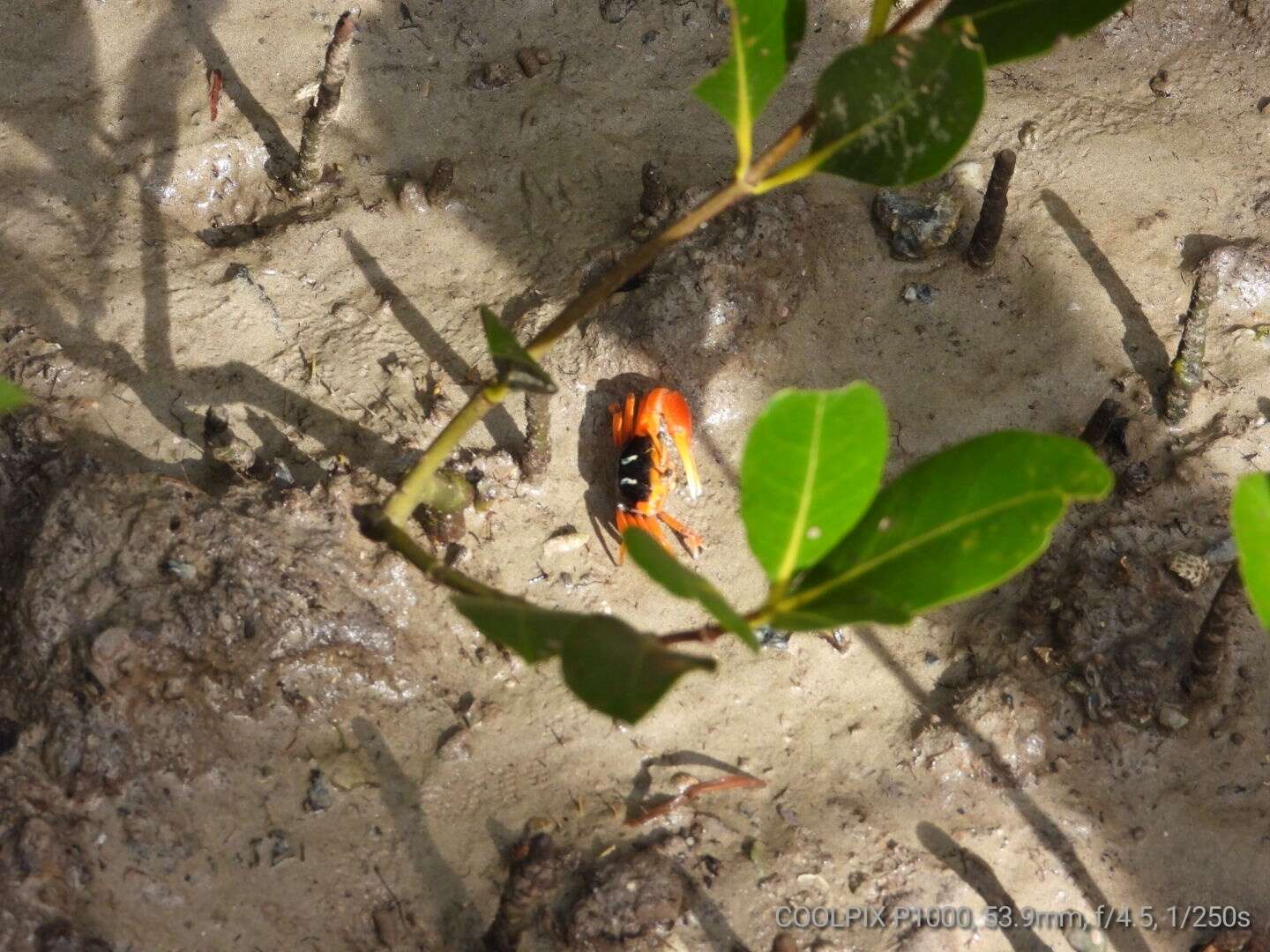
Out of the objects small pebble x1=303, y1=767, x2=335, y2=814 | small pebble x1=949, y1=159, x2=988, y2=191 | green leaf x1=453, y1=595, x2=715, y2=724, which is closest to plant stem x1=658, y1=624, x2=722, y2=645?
green leaf x1=453, y1=595, x2=715, y2=724

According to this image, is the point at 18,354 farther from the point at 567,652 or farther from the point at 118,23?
the point at 567,652

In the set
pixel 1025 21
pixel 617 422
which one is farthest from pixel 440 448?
pixel 617 422

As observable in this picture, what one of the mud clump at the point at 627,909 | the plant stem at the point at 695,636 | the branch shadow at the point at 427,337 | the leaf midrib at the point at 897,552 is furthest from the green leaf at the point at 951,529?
the branch shadow at the point at 427,337

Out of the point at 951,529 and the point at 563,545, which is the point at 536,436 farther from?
the point at 951,529

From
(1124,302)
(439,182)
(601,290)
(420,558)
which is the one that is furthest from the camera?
(439,182)

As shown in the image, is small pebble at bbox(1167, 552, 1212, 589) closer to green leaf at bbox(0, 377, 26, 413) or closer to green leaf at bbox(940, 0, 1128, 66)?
green leaf at bbox(940, 0, 1128, 66)

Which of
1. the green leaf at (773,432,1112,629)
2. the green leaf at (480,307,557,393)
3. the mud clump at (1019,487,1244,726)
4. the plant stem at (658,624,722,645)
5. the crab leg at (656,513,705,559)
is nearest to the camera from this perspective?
the green leaf at (773,432,1112,629)

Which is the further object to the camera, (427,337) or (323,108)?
(427,337)

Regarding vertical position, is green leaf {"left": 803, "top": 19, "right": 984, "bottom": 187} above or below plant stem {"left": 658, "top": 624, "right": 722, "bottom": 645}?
above
